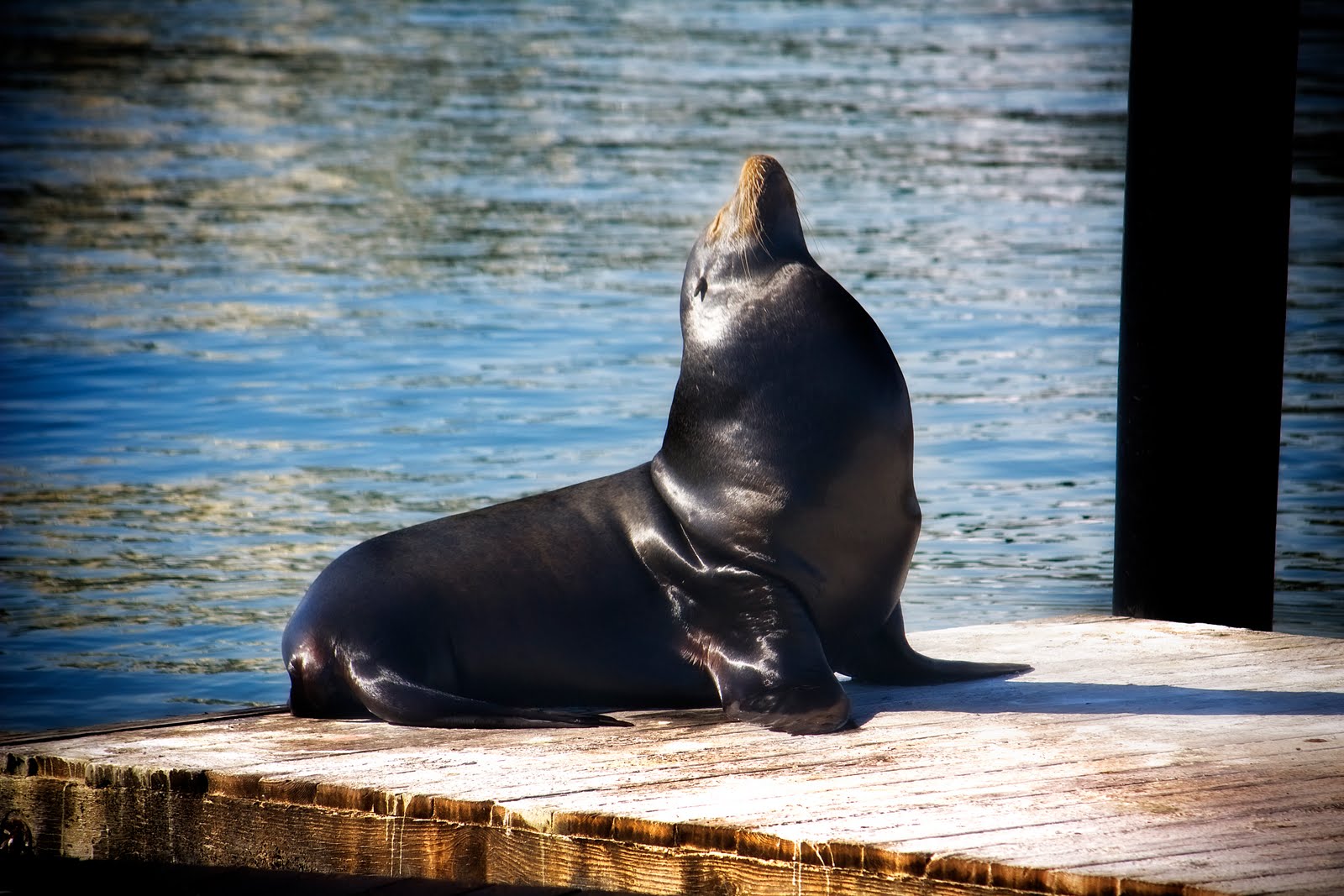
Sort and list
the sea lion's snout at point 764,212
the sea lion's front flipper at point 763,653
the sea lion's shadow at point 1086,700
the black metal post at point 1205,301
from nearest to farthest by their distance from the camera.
Answer: the sea lion's front flipper at point 763,653
the sea lion's shadow at point 1086,700
the sea lion's snout at point 764,212
the black metal post at point 1205,301

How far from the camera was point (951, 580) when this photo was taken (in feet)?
29.7

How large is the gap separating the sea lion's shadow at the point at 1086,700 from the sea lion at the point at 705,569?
17 cm

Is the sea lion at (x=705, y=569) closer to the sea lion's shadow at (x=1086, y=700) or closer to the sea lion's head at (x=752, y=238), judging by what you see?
the sea lion's head at (x=752, y=238)

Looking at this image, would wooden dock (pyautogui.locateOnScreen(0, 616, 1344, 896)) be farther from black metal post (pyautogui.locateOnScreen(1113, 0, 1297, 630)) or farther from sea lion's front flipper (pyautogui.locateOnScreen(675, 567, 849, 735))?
black metal post (pyautogui.locateOnScreen(1113, 0, 1297, 630))

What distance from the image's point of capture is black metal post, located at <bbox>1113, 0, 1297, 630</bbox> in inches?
243

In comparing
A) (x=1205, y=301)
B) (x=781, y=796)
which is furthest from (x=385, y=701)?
(x=1205, y=301)

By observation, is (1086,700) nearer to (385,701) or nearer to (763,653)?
(763,653)

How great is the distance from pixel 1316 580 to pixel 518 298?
27.0 feet

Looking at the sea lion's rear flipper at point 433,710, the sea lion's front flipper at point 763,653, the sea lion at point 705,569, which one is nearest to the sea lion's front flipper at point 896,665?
the sea lion at point 705,569

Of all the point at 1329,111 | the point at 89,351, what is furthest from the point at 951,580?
the point at 1329,111

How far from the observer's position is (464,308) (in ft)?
A: 52.1

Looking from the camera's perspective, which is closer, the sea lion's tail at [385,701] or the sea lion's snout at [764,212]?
the sea lion's tail at [385,701]

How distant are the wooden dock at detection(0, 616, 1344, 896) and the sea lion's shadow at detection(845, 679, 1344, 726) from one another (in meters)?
0.01

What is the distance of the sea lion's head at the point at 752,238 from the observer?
533 cm
